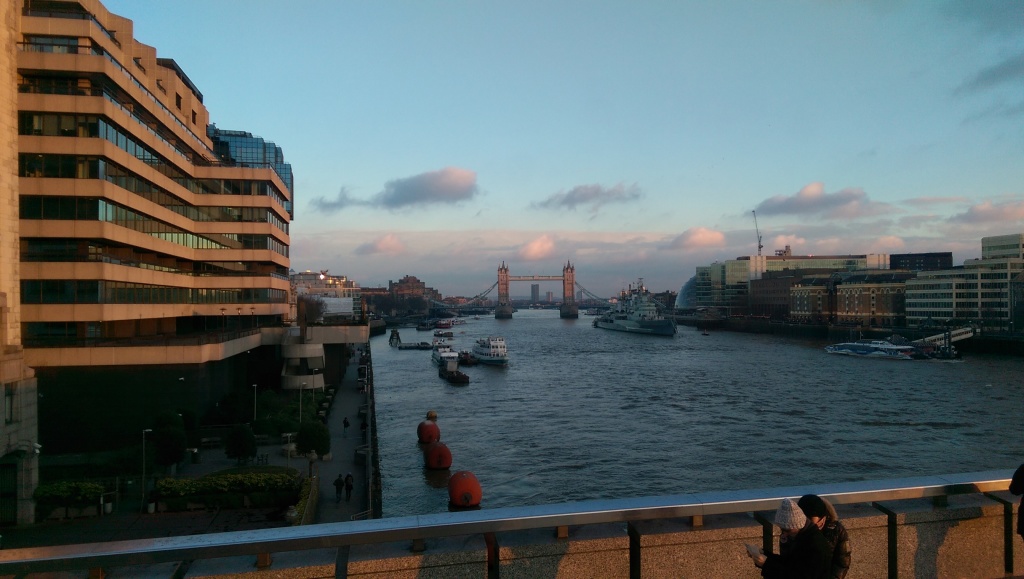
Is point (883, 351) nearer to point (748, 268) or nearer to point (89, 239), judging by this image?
point (89, 239)

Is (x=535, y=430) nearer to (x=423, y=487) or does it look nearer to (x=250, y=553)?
(x=423, y=487)

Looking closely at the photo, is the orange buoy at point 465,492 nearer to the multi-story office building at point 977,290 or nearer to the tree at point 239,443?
the tree at point 239,443

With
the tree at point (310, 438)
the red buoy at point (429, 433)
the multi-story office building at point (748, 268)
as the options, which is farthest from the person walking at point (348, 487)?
the multi-story office building at point (748, 268)

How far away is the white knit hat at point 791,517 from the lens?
9.07 ft

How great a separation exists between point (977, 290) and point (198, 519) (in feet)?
259

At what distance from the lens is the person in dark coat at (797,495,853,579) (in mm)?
2877

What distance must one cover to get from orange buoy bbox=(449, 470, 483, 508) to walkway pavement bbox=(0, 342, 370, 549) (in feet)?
7.53

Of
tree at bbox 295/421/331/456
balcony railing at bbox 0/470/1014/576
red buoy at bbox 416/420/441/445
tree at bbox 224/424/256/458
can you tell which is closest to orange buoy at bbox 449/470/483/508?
tree at bbox 295/421/331/456

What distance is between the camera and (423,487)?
65.3 feet

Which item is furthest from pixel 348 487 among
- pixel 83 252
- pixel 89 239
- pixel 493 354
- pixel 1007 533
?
pixel 493 354

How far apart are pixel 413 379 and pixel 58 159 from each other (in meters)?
32.6

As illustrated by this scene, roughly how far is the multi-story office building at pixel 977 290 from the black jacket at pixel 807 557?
78.3 metres

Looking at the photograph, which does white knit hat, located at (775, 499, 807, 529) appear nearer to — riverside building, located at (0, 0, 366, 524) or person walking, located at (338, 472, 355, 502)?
person walking, located at (338, 472, 355, 502)

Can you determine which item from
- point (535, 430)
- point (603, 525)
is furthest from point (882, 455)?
point (603, 525)
